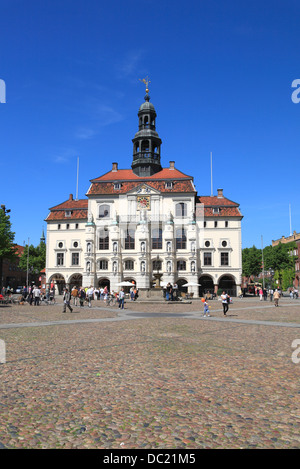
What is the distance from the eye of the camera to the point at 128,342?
1240 cm

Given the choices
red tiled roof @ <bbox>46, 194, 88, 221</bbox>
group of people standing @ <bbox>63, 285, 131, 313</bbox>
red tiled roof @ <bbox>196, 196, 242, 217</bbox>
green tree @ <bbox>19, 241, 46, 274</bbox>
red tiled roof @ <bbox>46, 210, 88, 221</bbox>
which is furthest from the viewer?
green tree @ <bbox>19, 241, 46, 274</bbox>

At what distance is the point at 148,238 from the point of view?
6025 centimetres

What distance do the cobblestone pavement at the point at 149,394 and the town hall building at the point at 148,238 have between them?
46804mm

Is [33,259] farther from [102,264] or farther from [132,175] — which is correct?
[132,175]

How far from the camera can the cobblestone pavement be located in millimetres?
4844

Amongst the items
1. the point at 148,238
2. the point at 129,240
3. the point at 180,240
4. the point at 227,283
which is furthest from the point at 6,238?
the point at 227,283

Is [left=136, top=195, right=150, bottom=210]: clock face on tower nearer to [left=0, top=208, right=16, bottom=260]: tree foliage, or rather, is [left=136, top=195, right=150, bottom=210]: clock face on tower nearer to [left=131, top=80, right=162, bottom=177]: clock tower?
[left=131, top=80, right=162, bottom=177]: clock tower

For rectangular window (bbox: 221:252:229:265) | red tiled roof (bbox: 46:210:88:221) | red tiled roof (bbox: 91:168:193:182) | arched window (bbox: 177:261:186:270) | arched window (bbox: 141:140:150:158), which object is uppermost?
arched window (bbox: 141:140:150:158)

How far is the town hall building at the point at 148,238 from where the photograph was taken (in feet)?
195

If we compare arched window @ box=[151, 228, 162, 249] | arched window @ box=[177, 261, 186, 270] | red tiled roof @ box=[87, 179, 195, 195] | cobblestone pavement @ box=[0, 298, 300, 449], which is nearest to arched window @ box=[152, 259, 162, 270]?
arched window @ box=[151, 228, 162, 249]
